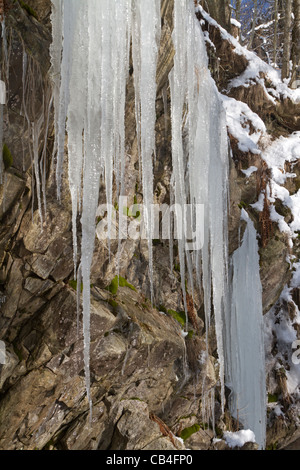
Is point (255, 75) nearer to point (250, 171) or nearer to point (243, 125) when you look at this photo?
point (243, 125)

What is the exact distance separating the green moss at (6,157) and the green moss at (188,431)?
4049 mm

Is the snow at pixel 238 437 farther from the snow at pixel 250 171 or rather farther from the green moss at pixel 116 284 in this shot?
the snow at pixel 250 171

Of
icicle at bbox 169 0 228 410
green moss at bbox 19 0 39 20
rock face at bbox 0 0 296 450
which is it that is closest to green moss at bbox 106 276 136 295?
rock face at bbox 0 0 296 450

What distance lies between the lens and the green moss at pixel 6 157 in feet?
11.7

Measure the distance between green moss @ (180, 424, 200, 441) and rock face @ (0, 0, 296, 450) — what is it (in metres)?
0.10

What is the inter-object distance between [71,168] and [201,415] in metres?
4.09

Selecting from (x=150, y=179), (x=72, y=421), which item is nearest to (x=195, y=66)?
(x=150, y=179)

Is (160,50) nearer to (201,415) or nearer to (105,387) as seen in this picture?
(105,387)

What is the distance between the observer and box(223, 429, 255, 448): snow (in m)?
5.57

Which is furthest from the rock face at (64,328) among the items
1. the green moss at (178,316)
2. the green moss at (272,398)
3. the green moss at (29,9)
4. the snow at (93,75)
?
the green moss at (272,398)

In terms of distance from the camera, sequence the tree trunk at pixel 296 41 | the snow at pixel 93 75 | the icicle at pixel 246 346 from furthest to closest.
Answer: the tree trunk at pixel 296 41 < the icicle at pixel 246 346 < the snow at pixel 93 75

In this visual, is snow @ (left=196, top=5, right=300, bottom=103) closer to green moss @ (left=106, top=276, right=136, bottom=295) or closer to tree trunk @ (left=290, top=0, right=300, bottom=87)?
tree trunk @ (left=290, top=0, right=300, bottom=87)

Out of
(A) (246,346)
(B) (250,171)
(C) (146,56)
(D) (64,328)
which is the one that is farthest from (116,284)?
(B) (250,171)

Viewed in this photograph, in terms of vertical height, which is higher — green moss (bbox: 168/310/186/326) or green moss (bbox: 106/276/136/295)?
green moss (bbox: 106/276/136/295)
